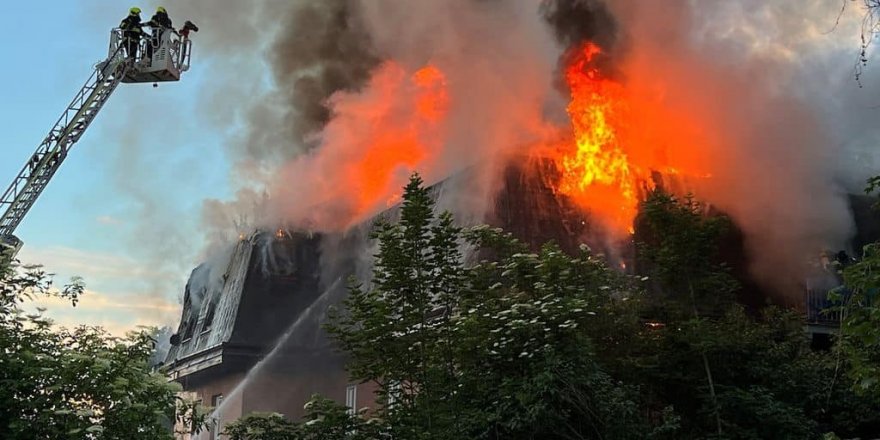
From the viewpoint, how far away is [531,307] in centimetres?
1411

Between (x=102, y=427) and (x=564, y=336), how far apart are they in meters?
6.83

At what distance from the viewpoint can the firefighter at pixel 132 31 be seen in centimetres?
1822

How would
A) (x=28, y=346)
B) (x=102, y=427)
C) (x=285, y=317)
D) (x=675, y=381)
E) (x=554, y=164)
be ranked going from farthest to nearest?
(x=285, y=317) → (x=554, y=164) → (x=675, y=381) → (x=28, y=346) → (x=102, y=427)

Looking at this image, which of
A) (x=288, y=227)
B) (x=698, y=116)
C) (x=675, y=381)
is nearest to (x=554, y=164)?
(x=698, y=116)

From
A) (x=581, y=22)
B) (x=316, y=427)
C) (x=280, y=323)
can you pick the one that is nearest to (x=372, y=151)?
(x=280, y=323)

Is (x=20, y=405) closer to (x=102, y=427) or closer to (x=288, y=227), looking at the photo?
(x=102, y=427)

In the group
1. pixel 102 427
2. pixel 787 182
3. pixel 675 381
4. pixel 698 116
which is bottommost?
pixel 102 427

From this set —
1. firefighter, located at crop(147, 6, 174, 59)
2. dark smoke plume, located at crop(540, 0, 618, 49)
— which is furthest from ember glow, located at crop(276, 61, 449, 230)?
firefighter, located at crop(147, 6, 174, 59)

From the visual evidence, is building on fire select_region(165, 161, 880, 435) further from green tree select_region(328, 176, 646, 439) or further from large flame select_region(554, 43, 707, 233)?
green tree select_region(328, 176, 646, 439)

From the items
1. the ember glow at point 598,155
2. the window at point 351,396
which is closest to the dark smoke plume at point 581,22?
the ember glow at point 598,155

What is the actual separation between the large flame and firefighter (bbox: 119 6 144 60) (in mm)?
9741

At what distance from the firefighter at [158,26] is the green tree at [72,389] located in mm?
6980

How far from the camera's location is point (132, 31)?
1823 centimetres

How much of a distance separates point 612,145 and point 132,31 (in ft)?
36.6
